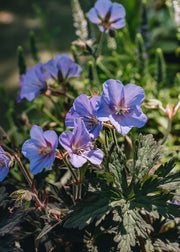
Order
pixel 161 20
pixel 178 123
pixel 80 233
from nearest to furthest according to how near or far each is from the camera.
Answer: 1. pixel 80 233
2. pixel 178 123
3. pixel 161 20

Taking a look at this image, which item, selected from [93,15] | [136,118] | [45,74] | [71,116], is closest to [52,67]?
[45,74]

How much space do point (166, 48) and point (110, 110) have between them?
2.08 meters

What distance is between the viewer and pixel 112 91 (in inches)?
39.7

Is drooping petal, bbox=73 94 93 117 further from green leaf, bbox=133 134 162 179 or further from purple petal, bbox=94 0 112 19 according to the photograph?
purple petal, bbox=94 0 112 19

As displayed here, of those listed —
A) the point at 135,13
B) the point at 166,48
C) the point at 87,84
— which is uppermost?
the point at 135,13

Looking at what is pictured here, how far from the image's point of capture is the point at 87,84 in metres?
2.14

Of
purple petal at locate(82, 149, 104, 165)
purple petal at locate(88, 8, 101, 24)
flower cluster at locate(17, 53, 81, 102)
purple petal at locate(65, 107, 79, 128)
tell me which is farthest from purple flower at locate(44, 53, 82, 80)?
purple petal at locate(82, 149, 104, 165)

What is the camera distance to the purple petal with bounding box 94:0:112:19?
4.51 ft

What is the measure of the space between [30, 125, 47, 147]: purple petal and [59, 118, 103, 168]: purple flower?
11cm

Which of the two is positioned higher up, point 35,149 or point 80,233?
point 35,149

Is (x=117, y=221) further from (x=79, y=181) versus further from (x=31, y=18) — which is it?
(x=31, y=18)

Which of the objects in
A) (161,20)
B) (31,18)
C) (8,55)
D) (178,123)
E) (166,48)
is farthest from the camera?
(31,18)

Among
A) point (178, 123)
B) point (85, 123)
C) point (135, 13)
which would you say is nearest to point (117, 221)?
point (85, 123)

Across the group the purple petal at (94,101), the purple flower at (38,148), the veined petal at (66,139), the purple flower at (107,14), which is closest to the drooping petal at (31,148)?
the purple flower at (38,148)
